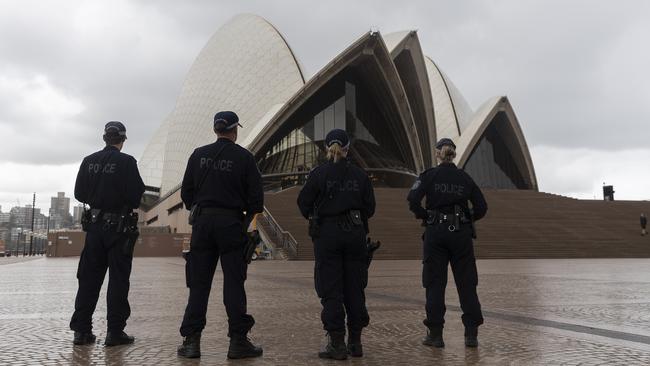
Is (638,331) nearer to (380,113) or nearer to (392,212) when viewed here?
(392,212)

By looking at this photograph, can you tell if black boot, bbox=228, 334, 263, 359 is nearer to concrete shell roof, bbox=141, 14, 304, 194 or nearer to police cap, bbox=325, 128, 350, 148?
police cap, bbox=325, 128, 350, 148

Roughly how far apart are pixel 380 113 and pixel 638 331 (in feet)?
142

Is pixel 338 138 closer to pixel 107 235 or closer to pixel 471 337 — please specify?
pixel 471 337

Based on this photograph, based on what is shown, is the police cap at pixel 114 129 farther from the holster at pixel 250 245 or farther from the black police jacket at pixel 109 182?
the holster at pixel 250 245

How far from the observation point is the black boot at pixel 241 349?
3.66 meters

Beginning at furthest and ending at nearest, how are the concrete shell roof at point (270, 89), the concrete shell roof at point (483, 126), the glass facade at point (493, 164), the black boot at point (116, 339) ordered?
1. the glass facade at point (493, 164)
2. the concrete shell roof at point (483, 126)
3. the concrete shell roof at point (270, 89)
4. the black boot at point (116, 339)

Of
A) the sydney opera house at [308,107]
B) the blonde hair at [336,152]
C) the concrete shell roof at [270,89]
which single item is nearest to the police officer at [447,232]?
the blonde hair at [336,152]

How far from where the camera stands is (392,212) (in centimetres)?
2597

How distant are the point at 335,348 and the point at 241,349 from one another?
63 cm

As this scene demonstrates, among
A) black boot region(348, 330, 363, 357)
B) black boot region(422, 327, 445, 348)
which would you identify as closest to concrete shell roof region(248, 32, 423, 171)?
black boot region(422, 327, 445, 348)

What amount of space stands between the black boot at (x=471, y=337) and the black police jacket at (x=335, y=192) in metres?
1.16

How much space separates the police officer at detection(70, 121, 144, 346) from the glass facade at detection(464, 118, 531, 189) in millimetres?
51635

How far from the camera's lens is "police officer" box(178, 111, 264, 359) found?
3783 millimetres

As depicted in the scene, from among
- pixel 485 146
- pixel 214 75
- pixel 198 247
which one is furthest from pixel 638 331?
pixel 485 146
